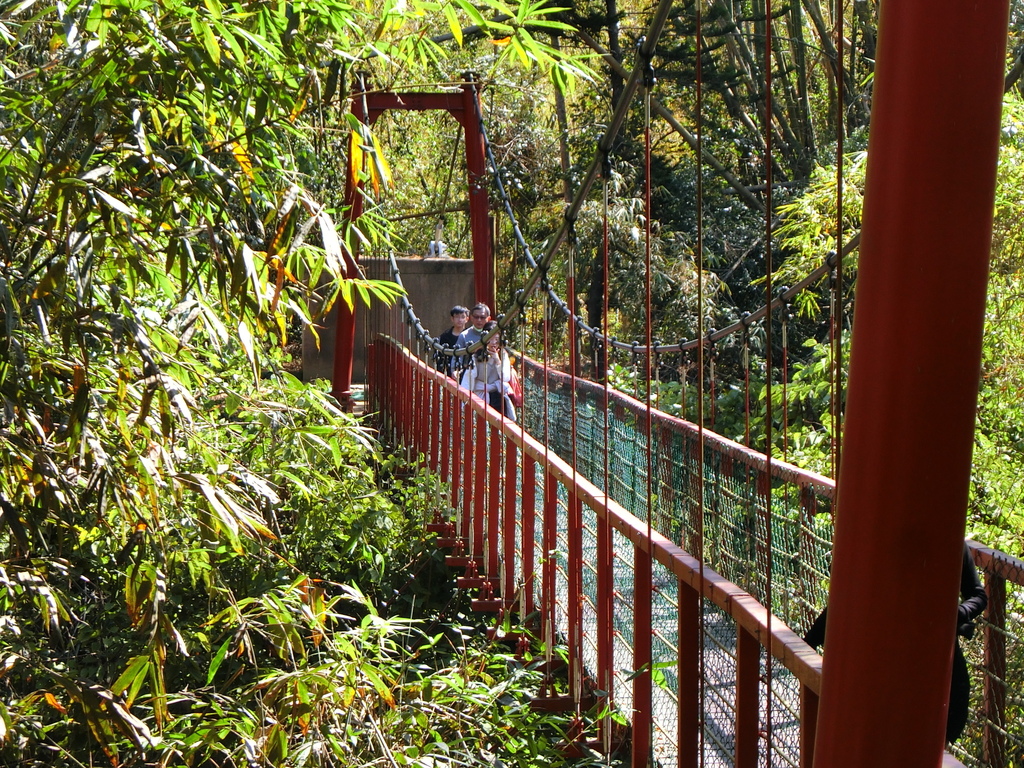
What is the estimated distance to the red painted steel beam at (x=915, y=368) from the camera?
2.10ft

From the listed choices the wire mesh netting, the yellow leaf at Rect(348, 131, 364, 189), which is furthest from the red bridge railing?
the yellow leaf at Rect(348, 131, 364, 189)

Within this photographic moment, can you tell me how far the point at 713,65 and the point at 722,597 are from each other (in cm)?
993

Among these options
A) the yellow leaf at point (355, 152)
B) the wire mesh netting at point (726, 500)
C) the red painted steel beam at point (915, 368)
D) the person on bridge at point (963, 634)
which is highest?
the yellow leaf at point (355, 152)

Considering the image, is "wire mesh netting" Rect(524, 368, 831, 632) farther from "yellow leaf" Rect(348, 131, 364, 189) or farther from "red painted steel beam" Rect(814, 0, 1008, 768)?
"red painted steel beam" Rect(814, 0, 1008, 768)

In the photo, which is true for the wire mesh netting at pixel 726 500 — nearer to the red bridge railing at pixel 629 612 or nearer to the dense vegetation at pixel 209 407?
the red bridge railing at pixel 629 612

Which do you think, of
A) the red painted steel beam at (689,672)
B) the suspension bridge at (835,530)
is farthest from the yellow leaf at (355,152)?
the red painted steel beam at (689,672)

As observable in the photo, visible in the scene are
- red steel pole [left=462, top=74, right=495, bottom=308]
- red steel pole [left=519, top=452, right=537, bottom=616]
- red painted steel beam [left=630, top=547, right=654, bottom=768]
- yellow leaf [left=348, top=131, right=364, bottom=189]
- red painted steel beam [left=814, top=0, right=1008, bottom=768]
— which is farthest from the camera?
red steel pole [left=462, top=74, right=495, bottom=308]

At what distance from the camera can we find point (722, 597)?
1395mm

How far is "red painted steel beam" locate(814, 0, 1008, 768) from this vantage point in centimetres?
64

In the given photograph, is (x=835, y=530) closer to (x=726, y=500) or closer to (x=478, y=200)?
(x=726, y=500)

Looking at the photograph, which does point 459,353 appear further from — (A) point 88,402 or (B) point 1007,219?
(A) point 88,402

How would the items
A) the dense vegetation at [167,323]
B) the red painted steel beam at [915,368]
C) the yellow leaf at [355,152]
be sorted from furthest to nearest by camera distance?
1. the yellow leaf at [355,152]
2. the dense vegetation at [167,323]
3. the red painted steel beam at [915,368]

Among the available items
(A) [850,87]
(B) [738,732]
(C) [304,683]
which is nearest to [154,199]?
(C) [304,683]

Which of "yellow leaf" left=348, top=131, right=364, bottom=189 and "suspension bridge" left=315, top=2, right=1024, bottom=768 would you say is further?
"yellow leaf" left=348, top=131, right=364, bottom=189
